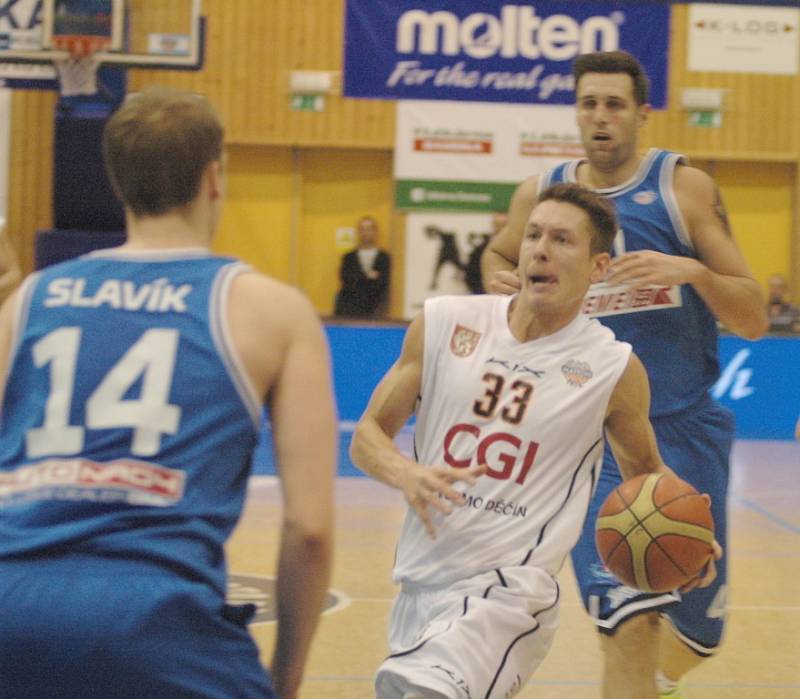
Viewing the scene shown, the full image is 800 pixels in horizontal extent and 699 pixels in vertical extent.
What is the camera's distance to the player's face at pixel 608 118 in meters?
4.25

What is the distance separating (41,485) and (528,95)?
47.0 ft

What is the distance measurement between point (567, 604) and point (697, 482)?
94.1 inches

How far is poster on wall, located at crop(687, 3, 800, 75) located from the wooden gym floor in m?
7.77

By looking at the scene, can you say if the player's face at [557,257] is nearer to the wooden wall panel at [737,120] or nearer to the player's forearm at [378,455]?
the player's forearm at [378,455]

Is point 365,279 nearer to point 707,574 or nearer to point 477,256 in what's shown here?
point 477,256

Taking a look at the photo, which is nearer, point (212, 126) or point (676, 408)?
point (212, 126)

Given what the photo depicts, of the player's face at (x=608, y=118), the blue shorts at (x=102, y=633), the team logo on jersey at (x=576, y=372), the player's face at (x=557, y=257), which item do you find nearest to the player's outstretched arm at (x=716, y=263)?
the player's face at (x=608, y=118)

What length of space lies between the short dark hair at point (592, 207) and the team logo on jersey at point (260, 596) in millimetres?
2758

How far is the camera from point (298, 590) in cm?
206

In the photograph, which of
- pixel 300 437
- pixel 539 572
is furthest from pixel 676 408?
pixel 300 437

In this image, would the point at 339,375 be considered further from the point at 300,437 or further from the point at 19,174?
the point at 300,437

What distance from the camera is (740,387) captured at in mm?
12133

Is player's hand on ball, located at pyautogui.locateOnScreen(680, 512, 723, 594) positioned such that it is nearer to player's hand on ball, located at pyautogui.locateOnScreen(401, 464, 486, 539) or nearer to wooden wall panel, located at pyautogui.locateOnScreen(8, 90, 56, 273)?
player's hand on ball, located at pyautogui.locateOnScreen(401, 464, 486, 539)


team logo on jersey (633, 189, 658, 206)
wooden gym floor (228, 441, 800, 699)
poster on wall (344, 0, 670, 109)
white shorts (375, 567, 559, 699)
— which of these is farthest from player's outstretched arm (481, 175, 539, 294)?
poster on wall (344, 0, 670, 109)
